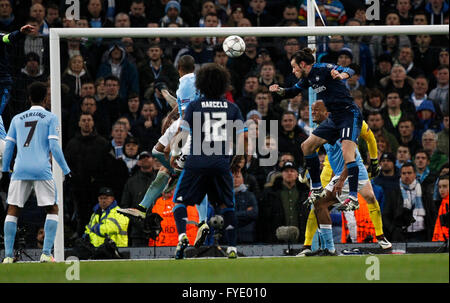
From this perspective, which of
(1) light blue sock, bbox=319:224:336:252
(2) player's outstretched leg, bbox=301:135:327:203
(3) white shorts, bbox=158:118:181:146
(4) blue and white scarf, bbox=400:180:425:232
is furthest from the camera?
(4) blue and white scarf, bbox=400:180:425:232

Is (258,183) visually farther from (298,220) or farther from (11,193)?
(11,193)

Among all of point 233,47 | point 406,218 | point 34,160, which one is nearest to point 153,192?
point 34,160

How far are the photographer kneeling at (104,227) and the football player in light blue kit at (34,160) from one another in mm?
1105

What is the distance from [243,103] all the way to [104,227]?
10.2 feet

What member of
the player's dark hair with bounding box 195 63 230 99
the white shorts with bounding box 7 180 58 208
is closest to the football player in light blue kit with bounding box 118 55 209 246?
the player's dark hair with bounding box 195 63 230 99

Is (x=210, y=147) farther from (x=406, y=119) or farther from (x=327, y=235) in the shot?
(x=406, y=119)

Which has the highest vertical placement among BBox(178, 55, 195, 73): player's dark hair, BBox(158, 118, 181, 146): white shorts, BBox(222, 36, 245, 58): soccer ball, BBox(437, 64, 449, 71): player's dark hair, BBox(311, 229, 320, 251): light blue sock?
BBox(222, 36, 245, 58): soccer ball

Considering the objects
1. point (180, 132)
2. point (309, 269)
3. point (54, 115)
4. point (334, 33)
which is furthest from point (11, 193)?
point (334, 33)

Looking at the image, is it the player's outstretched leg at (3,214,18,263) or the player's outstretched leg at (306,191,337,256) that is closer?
the player's outstretched leg at (3,214,18,263)

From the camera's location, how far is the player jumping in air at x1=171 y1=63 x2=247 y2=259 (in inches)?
456

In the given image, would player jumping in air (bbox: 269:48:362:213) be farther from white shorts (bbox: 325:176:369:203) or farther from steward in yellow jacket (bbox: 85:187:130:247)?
steward in yellow jacket (bbox: 85:187:130:247)

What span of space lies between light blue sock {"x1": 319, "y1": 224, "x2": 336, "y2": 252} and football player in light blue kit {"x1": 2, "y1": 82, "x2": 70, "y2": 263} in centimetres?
308

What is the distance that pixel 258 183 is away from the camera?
15117 mm

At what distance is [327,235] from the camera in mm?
12695
